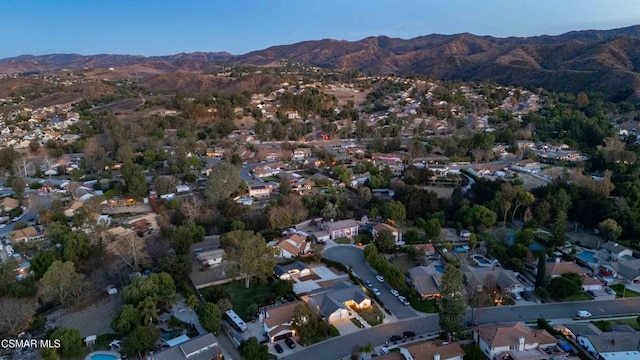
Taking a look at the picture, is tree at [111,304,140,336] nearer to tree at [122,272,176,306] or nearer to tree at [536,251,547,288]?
tree at [122,272,176,306]

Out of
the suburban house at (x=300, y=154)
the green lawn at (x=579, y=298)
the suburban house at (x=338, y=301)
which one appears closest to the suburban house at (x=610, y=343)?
the green lawn at (x=579, y=298)

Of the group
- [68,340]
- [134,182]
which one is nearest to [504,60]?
[134,182]

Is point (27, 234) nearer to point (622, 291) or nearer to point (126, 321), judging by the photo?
point (126, 321)

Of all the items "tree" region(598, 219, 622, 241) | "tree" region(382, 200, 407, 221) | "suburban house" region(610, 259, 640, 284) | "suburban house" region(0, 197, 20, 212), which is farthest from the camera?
"suburban house" region(0, 197, 20, 212)

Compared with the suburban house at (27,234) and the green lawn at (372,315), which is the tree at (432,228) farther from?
the suburban house at (27,234)

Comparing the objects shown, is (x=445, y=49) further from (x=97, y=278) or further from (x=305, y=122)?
(x=97, y=278)

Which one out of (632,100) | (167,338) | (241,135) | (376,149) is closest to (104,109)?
(241,135)

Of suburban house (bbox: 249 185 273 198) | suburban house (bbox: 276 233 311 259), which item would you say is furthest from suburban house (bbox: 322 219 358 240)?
suburban house (bbox: 249 185 273 198)
